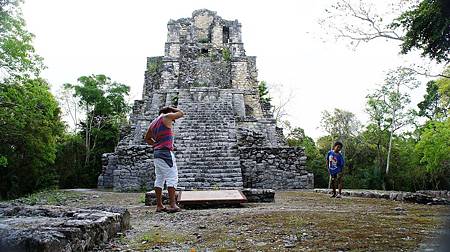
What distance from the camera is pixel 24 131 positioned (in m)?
10.8

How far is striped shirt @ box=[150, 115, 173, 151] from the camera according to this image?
198 inches

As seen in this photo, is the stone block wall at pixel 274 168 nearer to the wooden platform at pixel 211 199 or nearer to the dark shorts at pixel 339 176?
the dark shorts at pixel 339 176

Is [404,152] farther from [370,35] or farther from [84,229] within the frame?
[84,229]

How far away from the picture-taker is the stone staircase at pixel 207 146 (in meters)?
10.1

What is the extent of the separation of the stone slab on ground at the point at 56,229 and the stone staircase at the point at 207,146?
247 inches

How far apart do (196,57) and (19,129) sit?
9853mm

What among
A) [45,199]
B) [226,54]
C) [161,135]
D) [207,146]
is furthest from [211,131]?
[226,54]

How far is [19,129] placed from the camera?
10.7 metres

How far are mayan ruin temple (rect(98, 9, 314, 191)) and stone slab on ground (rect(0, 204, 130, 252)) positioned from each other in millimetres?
6573

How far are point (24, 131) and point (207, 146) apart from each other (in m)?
5.12

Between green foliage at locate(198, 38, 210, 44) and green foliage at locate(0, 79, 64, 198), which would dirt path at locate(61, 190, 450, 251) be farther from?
green foliage at locate(198, 38, 210, 44)

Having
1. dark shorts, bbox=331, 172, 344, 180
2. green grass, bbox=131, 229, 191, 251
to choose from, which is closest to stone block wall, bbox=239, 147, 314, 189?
dark shorts, bbox=331, 172, 344, 180

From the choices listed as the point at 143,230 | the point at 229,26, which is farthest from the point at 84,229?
the point at 229,26

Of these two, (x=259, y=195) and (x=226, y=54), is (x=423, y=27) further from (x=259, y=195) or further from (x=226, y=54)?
(x=226, y=54)
